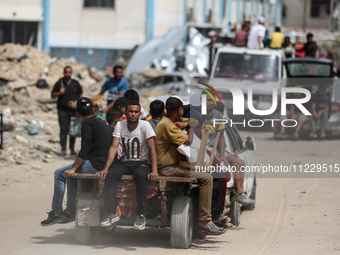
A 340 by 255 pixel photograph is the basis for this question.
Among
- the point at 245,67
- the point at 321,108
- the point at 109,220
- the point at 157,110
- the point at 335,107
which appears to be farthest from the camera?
the point at 245,67

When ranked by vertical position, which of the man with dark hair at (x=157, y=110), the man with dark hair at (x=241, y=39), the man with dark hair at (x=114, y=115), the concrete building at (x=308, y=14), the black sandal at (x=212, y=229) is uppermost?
the concrete building at (x=308, y=14)

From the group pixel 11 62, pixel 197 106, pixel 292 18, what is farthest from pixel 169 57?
pixel 292 18

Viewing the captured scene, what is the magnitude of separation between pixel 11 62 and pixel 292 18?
45.2 m

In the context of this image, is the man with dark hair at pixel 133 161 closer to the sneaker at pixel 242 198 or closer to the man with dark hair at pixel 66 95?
the sneaker at pixel 242 198

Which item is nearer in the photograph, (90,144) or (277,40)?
(90,144)

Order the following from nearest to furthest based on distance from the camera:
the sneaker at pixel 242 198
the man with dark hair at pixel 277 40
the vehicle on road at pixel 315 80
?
the sneaker at pixel 242 198
the vehicle on road at pixel 315 80
the man with dark hair at pixel 277 40

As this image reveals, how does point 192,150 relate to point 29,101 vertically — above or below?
above

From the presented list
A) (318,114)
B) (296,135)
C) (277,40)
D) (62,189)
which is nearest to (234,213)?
(62,189)

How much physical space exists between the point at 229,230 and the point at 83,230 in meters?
2.31

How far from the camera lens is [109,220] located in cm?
874

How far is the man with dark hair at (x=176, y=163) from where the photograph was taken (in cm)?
896

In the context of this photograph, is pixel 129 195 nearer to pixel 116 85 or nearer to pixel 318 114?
pixel 116 85

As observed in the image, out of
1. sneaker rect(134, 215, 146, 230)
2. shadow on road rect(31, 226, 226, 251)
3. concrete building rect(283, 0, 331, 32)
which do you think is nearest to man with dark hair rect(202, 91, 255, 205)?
shadow on road rect(31, 226, 226, 251)

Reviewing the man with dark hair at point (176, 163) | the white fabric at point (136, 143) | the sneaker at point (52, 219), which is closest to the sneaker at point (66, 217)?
the sneaker at point (52, 219)
